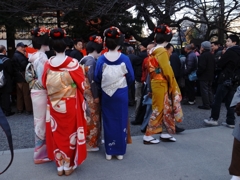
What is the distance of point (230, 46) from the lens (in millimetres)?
4930

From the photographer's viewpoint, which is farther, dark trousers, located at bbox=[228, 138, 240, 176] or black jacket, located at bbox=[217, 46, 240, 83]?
black jacket, located at bbox=[217, 46, 240, 83]

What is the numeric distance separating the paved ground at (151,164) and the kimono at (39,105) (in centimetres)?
17

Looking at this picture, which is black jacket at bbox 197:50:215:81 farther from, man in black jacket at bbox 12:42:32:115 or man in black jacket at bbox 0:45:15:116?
man in black jacket at bbox 0:45:15:116

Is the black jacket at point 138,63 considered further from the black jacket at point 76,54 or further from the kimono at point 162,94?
the kimono at point 162,94

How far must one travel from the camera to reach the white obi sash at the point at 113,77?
340cm

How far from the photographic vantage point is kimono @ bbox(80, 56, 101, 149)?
12.1 ft

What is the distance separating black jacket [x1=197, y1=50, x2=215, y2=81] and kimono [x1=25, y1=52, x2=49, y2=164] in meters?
4.36

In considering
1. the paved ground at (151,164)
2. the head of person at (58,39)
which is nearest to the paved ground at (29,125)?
the paved ground at (151,164)

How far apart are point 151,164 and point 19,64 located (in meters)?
4.17

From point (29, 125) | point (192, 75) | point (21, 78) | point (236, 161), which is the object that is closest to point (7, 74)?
point (21, 78)

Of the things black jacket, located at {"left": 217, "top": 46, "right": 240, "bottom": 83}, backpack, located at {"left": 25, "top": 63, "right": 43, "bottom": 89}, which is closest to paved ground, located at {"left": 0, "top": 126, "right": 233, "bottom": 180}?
backpack, located at {"left": 25, "top": 63, "right": 43, "bottom": 89}

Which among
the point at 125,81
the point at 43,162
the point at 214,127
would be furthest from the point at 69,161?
the point at 214,127

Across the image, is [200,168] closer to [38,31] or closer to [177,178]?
[177,178]

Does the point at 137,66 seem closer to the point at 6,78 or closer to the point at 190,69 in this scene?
the point at 190,69
